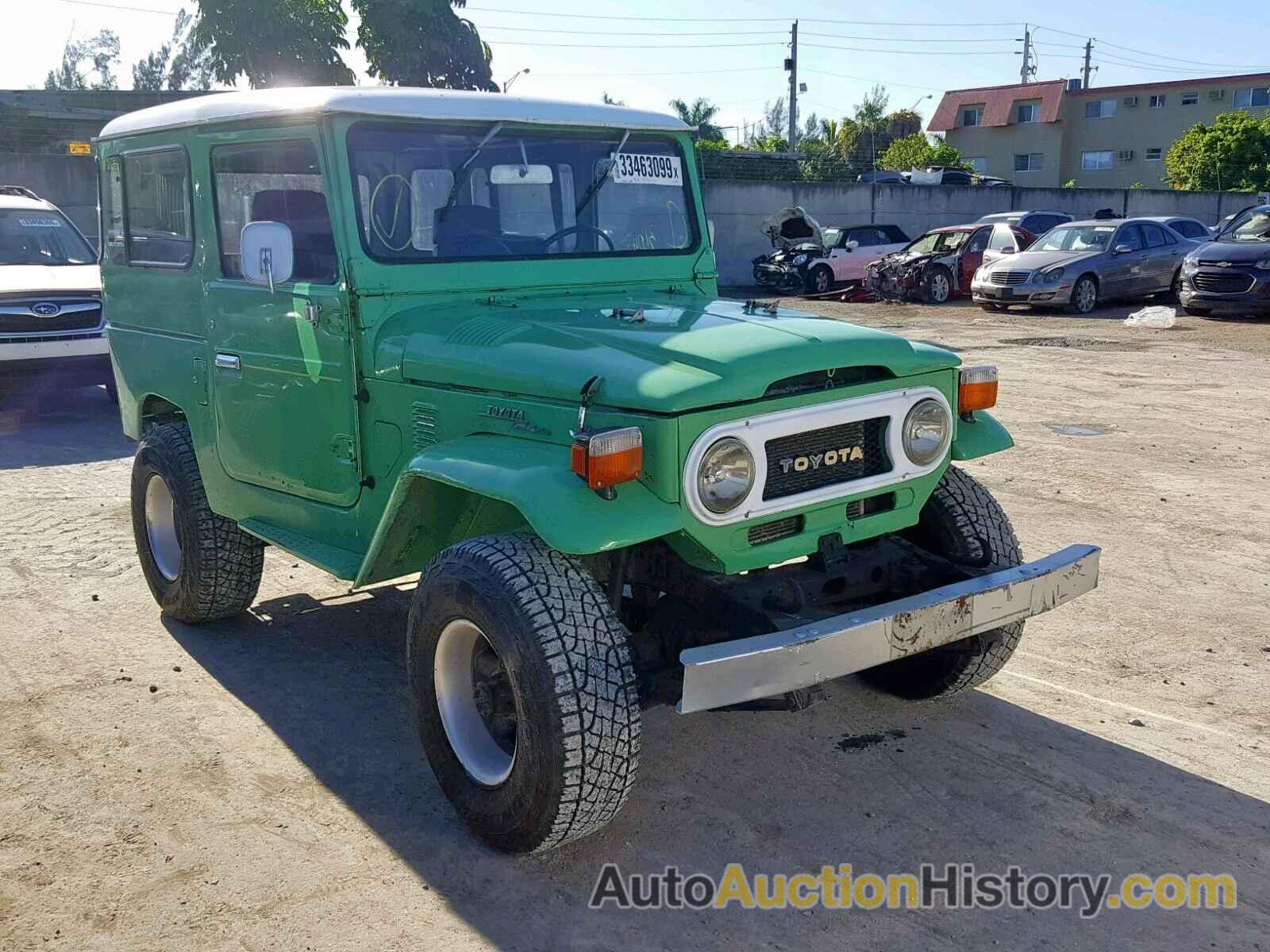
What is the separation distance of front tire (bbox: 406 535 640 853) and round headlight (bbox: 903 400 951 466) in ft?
3.86

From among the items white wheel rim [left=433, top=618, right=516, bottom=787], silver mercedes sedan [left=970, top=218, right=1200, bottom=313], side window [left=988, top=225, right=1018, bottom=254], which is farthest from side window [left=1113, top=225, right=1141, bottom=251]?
white wheel rim [left=433, top=618, right=516, bottom=787]

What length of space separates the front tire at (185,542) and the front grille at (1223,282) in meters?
15.6

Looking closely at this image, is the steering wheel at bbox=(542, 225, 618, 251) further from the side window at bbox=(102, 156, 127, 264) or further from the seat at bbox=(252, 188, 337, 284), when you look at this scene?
the side window at bbox=(102, 156, 127, 264)

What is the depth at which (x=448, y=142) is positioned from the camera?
429cm

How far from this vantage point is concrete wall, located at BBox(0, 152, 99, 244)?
1770cm

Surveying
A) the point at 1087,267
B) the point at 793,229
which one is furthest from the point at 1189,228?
the point at 793,229

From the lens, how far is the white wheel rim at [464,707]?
3.61 m

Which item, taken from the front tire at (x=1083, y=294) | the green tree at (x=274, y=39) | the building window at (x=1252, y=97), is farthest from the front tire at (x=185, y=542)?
the building window at (x=1252, y=97)

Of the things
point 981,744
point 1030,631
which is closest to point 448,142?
point 981,744

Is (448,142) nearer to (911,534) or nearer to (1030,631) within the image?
(911,534)

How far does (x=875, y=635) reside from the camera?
11.1 feet

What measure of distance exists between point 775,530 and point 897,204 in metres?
26.6

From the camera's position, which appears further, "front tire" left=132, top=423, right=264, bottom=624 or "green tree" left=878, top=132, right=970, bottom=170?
"green tree" left=878, top=132, right=970, bottom=170

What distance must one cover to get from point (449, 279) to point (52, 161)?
16.4 meters
